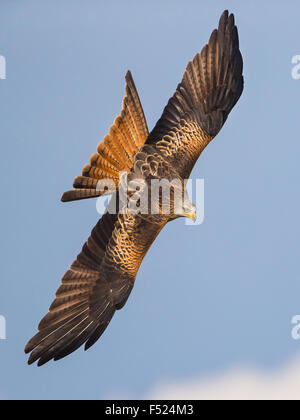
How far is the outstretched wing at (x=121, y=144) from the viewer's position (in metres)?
12.3

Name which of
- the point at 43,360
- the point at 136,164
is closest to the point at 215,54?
the point at 136,164

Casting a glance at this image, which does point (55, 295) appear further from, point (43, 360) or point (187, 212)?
point (187, 212)

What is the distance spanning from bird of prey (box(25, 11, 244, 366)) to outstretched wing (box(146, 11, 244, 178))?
1 cm

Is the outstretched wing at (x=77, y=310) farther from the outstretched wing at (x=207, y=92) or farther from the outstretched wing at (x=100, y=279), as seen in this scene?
the outstretched wing at (x=207, y=92)

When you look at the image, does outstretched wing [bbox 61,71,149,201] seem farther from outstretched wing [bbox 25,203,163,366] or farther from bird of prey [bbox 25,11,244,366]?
outstretched wing [bbox 25,203,163,366]

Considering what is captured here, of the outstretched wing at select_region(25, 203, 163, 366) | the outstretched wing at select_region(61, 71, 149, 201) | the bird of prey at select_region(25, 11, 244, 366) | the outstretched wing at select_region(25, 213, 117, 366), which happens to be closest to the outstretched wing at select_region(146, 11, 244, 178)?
the bird of prey at select_region(25, 11, 244, 366)

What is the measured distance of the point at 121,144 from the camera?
12.4m

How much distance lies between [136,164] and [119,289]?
169cm

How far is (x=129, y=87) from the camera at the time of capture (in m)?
12.4

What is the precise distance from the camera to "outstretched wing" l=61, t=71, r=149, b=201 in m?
12.3

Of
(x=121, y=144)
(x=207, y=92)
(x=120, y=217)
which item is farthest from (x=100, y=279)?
(x=207, y=92)

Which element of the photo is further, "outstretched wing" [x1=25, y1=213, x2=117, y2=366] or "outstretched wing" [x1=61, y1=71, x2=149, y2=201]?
"outstretched wing" [x1=61, y1=71, x2=149, y2=201]

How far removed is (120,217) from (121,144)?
986 millimetres

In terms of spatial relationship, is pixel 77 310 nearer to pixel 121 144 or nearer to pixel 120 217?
pixel 120 217
